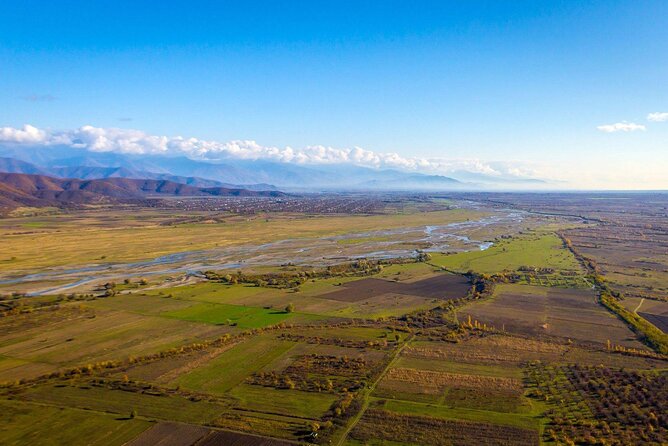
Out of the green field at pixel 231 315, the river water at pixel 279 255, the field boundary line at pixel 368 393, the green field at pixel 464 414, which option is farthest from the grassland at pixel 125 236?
the green field at pixel 464 414

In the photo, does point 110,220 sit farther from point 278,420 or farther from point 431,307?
point 278,420

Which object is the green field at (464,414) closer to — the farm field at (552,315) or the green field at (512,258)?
the farm field at (552,315)

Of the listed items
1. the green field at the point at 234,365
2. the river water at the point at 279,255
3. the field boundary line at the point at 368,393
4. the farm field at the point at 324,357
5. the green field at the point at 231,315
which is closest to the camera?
the field boundary line at the point at 368,393

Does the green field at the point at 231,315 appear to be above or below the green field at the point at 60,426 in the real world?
above

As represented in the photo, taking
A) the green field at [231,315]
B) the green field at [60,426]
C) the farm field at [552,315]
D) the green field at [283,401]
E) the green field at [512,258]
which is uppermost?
the green field at [512,258]

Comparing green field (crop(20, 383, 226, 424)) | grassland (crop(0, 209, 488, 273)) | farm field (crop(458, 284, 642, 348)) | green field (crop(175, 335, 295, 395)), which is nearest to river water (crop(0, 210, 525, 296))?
grassland (crop(0, 209, 488, 273))

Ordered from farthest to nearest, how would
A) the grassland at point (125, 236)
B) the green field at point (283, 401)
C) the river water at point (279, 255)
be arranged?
the grassland at point (125, 236), the river water at point (279, 255), the green field at point (283, 401)

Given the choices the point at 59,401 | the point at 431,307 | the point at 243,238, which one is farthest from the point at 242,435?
the point at 243,238

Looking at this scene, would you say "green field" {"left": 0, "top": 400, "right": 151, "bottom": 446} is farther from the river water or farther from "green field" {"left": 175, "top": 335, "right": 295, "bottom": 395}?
the river water

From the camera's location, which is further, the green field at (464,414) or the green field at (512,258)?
the green field at (512,258)
